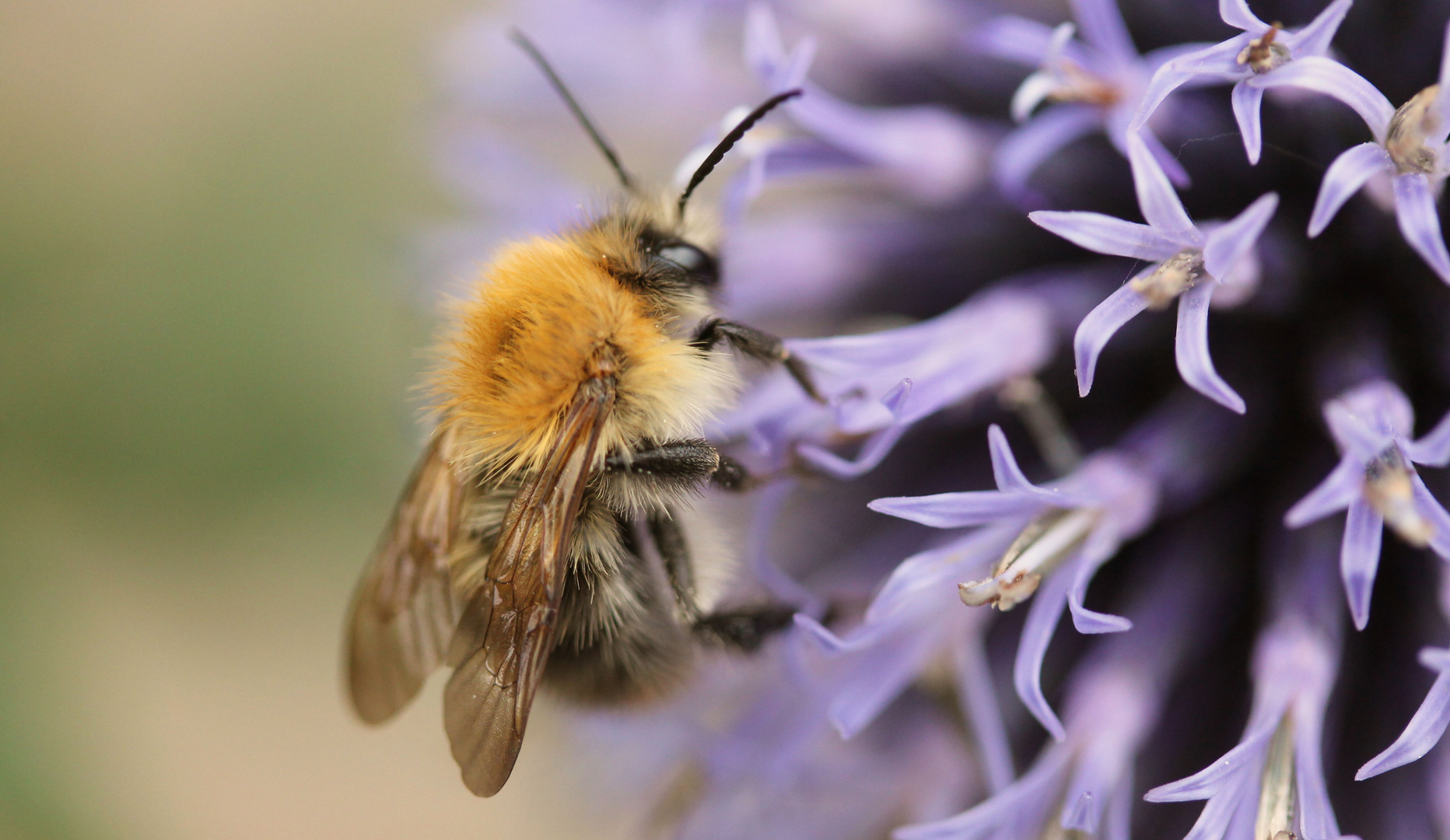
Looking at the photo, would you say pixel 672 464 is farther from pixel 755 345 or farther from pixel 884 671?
pixel 884 671

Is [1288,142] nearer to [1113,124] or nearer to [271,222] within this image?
[1113,124]

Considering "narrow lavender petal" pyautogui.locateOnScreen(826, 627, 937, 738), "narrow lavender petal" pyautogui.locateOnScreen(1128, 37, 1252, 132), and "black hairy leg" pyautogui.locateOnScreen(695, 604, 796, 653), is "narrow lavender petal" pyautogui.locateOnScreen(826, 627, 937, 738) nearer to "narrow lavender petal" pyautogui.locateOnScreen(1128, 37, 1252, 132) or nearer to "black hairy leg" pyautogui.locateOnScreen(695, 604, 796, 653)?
"black hairy leg" pyautogui.locateOnScreen(695, 604, 796, 653)

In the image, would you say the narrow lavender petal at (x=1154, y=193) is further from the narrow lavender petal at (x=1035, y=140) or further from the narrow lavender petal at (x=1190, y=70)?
the narrow lavender petal at (x=1035, y=140)

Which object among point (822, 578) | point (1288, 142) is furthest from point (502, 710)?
point (1288, 142)

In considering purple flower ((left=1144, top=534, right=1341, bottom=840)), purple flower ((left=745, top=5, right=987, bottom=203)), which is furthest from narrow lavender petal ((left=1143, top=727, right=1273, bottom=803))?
purple flower ((left=745, top=5, right=987, bottom=203))

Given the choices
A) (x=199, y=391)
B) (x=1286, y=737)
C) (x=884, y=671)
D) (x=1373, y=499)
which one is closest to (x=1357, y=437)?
(x=1373, y=499)

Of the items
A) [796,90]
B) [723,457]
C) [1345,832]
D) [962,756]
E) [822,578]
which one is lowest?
[1345,832]

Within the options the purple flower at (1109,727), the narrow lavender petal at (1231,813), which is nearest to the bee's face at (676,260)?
the purple flower at (1109,727)
